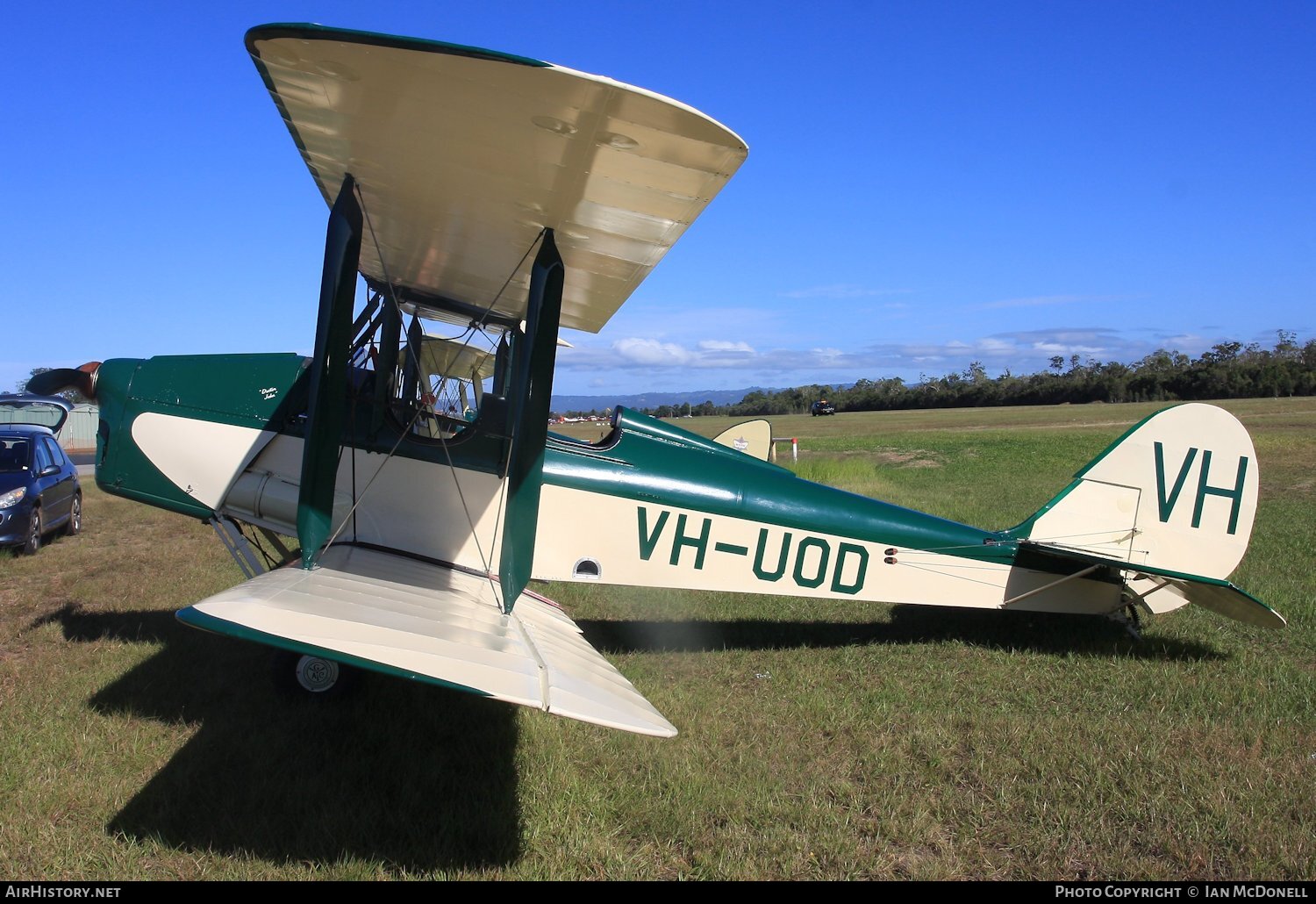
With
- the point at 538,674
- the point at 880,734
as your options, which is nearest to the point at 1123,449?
the point at 880,734

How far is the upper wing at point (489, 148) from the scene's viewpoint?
3.33 m

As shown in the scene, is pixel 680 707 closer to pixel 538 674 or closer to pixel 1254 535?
pixel 538 674

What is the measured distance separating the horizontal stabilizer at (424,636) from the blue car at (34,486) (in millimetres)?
6220

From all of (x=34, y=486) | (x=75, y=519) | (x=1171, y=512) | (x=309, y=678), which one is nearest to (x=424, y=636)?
(x=309, y=678)

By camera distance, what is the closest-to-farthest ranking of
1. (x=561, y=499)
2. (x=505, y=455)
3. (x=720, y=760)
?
(x=720, y=760)
(x=505, y=455)
(x=561, y=499)

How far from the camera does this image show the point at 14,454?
10.7m

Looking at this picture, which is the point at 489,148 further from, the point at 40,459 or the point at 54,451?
the point at 54,451

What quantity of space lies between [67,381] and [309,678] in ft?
9.32

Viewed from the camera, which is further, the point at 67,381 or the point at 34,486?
the point at 34,486

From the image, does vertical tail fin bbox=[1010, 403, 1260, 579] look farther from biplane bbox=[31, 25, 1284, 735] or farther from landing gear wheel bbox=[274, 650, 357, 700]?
landing gear wheel bbox=[274, 650, 357, 700]

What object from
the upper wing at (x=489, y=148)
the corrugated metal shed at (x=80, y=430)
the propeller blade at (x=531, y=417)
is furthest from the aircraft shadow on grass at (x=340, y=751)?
the corrugated metal shed at (x=80, y=430)

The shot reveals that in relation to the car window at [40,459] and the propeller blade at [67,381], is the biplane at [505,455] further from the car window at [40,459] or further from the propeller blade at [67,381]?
the car window at [40,459]

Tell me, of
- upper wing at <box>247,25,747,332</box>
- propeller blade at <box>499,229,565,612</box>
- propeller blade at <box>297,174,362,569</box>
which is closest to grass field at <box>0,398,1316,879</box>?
propeller blade at <box>499,229,565,612</box>

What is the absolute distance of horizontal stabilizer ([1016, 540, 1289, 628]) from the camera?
18.2 feet
